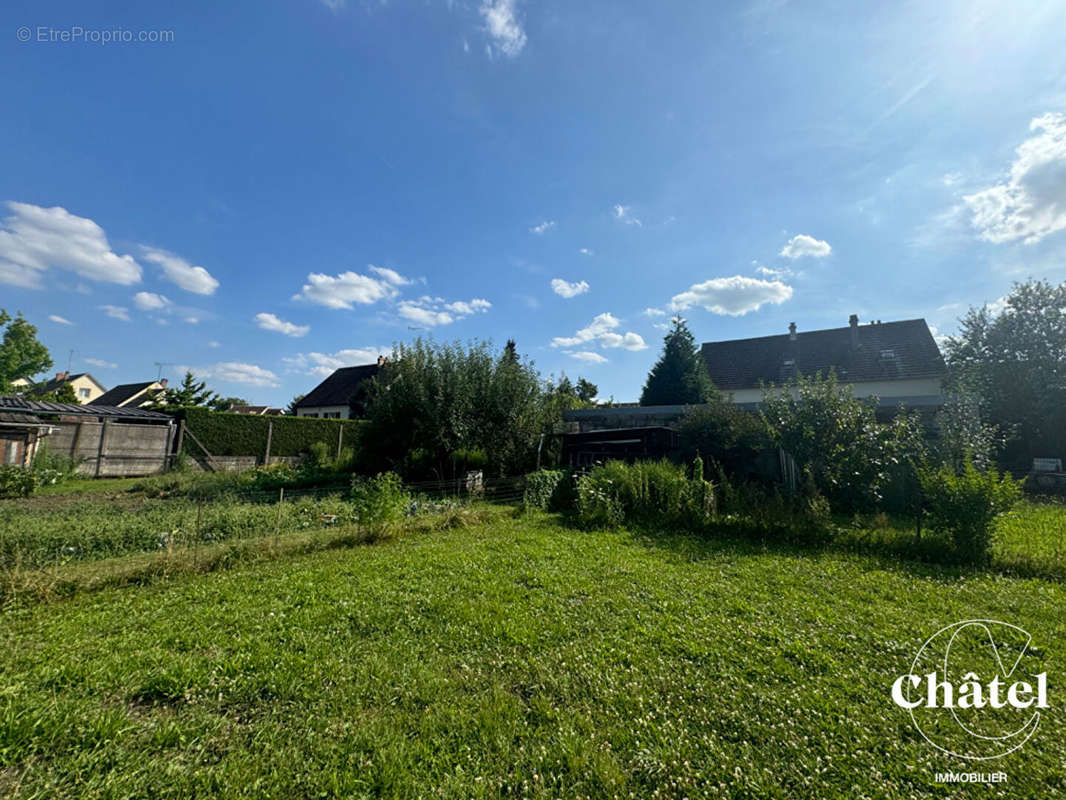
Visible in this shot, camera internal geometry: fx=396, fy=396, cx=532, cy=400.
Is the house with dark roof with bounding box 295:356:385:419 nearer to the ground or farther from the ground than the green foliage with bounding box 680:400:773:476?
farther from the ground

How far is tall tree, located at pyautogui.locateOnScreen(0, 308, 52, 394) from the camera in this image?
2188 cm

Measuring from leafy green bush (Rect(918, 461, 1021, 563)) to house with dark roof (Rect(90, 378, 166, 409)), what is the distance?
4519 cm

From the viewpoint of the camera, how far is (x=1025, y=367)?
55.9 ft

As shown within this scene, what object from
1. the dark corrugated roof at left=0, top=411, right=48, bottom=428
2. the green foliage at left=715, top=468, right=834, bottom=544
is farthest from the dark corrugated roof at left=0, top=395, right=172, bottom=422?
the green foliage at left=715, top=468, right=834, bottom=544

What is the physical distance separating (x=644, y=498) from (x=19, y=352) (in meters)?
34.4

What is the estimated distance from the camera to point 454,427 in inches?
463

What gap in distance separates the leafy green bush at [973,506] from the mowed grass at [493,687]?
0.72 metres

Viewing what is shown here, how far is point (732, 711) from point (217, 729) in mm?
3249

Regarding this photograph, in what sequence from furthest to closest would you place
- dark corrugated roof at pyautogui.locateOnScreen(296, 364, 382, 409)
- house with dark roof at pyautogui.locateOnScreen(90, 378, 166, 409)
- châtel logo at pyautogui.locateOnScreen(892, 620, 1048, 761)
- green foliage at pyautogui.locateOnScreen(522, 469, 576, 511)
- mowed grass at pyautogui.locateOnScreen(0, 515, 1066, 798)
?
house with dark roof at pyautogui.locateOnScreen(90, 378, 166, 409) < dark corrugated roof at pyautogui.locateOnScreen(296, 364, 382, 409) < green foliage at pyautogui.locateOnScreen(522, 469, 576, 511) < châtel logo at pyautogui.locateOnScreen(892, 620, 1048, 761) < mowed grass at pyautogui.locateOnScreen(0, 515, 1066, 798)

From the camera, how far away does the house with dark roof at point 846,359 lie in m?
19.2

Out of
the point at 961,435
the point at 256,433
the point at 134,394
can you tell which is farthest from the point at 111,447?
the point at 134,394

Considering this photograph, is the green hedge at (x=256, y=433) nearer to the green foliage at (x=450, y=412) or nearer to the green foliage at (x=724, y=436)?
the green foliage at (x=450, y=412)

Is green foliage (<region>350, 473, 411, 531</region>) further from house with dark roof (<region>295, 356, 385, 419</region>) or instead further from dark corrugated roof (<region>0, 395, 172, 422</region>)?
house with dark roof (<region>295, 356, 385, 419</region>)

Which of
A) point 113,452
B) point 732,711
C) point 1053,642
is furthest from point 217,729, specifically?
point 113,452
